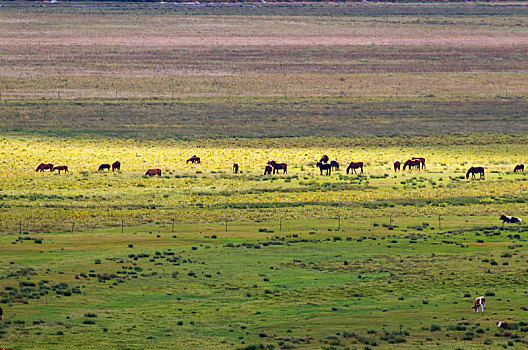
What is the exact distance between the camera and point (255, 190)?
52.7 metres

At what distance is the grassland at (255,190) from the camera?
29.0 m

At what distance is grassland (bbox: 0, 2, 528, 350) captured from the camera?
2900 cm

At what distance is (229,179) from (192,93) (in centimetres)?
4288

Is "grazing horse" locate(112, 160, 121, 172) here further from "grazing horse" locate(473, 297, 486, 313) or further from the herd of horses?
"grazing horse" locate(473, 297, 486, 313)

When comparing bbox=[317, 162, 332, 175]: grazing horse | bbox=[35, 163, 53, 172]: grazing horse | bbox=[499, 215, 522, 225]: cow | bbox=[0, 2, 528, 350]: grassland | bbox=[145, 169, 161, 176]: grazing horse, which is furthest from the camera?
bbox=[317, 162, 332, 175]: grazing horse

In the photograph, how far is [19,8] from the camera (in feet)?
449

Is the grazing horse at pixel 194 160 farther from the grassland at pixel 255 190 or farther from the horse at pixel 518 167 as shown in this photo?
the horse at pixel 518 167

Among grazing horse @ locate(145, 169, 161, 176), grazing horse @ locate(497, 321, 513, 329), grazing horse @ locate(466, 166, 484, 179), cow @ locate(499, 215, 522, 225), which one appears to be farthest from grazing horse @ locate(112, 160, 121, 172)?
grazing horse @ locate(497, 321, 513, 329)

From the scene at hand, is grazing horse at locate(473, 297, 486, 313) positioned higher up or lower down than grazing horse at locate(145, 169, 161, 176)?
lower down

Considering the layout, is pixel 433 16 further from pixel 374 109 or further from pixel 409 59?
pixel 374 109

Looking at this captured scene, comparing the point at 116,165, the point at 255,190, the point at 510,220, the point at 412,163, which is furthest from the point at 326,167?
the point at 510,220

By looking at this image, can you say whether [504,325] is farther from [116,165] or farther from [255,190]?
[116,165]

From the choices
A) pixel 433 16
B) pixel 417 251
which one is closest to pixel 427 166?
pixel 417 251

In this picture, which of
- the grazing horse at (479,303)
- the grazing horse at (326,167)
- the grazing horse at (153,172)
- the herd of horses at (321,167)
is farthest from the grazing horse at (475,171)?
the grazing horse at (479,303)
